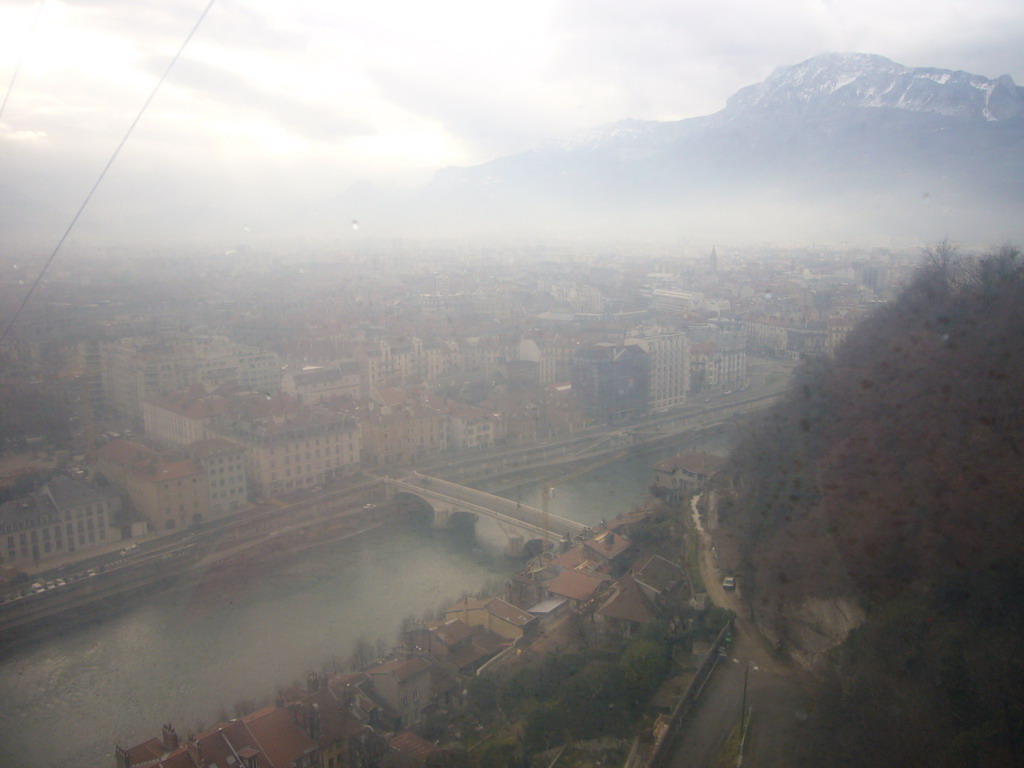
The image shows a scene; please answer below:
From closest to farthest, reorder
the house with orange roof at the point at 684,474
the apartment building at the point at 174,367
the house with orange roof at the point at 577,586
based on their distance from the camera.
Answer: the house with orange roof at the point at 577,586
the house with orange roof at the point at 684,474
the apartment building at the point at 174,367

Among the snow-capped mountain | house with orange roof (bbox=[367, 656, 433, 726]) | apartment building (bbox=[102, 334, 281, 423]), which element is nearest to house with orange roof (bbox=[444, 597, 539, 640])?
house with orange roof (bbox=[367, 656, 433, 726])

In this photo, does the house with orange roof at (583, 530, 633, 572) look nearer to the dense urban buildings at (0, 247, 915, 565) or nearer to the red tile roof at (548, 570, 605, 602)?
the red tile roof at (548, 570, 605, 602)

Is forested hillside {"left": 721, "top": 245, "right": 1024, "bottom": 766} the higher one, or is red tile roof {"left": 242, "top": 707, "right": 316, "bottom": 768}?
forested hillside {"left": 721, "top": 245, "right": 1024, "bottom": 766}

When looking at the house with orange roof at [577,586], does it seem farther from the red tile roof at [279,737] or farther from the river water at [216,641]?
the red tile roof at [279,737]

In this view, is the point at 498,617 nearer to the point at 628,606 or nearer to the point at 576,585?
the point at 576,585

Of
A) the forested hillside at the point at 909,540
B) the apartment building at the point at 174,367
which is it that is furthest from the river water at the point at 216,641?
the apartment building at the point at 174,367

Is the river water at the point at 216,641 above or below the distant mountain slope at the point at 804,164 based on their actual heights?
below

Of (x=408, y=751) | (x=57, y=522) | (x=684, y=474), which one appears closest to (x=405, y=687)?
(x=408, y=751)

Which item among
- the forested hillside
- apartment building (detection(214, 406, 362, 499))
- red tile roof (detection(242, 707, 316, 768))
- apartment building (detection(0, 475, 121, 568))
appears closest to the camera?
the forested hillside
